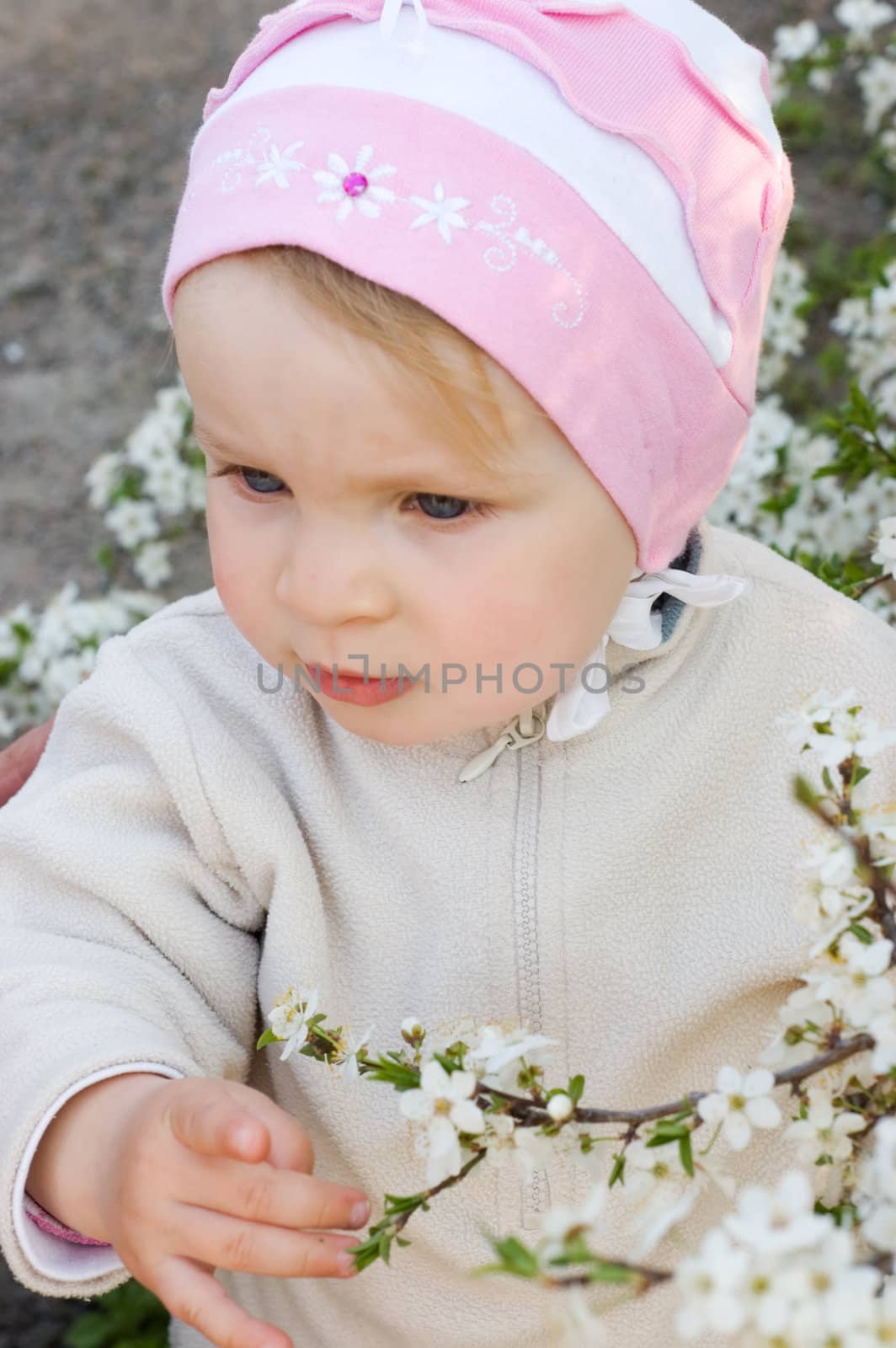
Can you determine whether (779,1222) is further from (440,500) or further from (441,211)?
(441,211)

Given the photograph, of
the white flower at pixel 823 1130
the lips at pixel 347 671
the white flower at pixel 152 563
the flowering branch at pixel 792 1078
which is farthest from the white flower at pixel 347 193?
the white flower at pixel 152 563

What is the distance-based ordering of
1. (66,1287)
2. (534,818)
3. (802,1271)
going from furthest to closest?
(534,818) → (66,1287) → (802,1271)

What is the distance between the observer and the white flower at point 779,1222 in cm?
77

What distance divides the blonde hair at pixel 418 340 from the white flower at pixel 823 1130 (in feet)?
1.83

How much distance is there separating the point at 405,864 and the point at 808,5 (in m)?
3.63

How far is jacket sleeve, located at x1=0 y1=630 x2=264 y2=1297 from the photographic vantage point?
141cm

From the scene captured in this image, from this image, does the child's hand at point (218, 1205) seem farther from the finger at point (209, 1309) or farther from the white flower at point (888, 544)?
the white flower at point (888, 544)

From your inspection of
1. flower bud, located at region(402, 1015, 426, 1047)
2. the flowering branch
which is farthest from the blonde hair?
flower bud, located at region(402, 1015, 426, 1047)

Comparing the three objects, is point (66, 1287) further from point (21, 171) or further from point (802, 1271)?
point (21, 171)

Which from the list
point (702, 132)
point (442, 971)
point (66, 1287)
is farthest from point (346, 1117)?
point (702, 132)

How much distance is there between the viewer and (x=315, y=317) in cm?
120

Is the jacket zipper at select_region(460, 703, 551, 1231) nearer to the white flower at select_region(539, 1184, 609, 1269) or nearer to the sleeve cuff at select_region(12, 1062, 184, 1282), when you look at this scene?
the sleeve cuff at select_region(12, 1062, 184, 1282)

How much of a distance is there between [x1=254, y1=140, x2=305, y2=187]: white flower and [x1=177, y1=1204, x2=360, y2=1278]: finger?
85cm

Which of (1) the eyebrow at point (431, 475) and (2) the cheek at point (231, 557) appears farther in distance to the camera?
(2) the cheek at point (231, 557)
